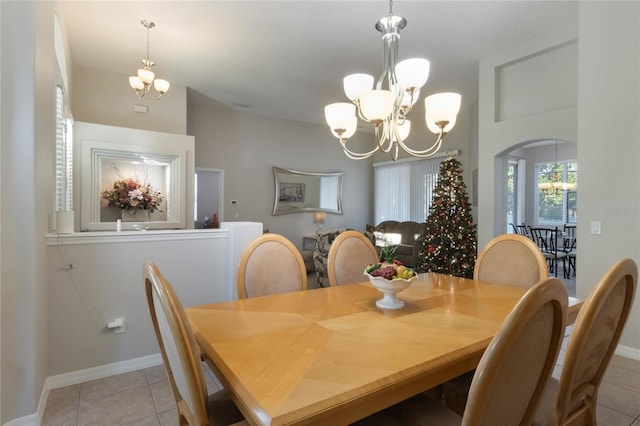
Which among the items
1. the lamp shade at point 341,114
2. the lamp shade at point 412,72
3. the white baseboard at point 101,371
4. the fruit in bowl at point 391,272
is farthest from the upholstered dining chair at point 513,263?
the white baseboard at point 101,371

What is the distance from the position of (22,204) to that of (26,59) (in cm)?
81

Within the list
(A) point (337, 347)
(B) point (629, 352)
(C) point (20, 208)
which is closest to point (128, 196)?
(C) point (20, 208)

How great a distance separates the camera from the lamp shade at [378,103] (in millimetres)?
1942

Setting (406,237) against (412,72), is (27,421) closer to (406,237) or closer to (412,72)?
(412,72)

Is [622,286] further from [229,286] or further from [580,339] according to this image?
[229,286]

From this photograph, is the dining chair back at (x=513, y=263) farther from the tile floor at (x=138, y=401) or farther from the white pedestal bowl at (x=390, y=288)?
the white pedestal bowl at (x=390, y=288)

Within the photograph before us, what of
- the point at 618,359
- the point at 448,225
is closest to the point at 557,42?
the point at 448,225

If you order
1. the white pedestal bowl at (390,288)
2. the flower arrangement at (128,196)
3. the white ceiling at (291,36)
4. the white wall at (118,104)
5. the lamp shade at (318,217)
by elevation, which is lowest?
the white pedestal bowl at (390,288)

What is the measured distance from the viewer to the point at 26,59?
1854 millimetres

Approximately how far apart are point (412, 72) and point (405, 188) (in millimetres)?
5819

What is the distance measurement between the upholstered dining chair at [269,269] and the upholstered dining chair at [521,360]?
4.77 feet

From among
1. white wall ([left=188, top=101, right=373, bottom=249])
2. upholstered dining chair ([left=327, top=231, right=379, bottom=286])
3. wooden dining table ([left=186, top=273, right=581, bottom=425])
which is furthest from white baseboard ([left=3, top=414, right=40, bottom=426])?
white wall ([left=188, top=101, right=373, bottom=249])

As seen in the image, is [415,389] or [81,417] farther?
[81,417]

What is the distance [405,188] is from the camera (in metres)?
7.67
